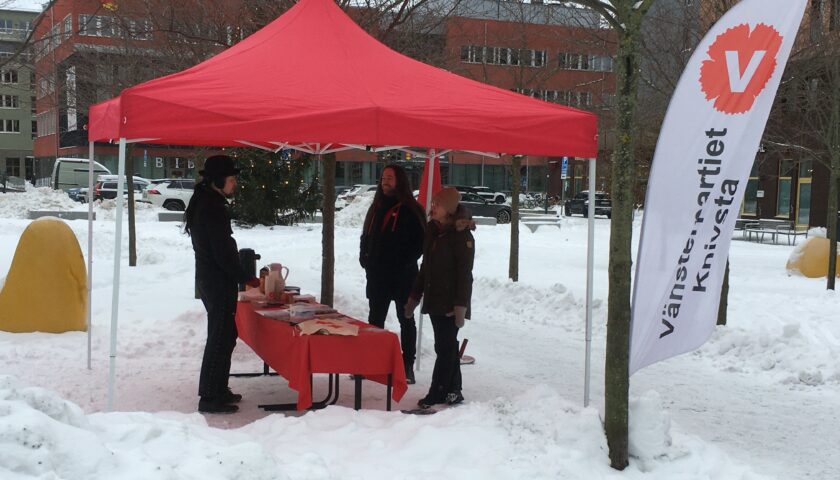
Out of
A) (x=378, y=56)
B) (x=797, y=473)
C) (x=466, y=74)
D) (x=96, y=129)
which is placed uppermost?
(x=466, y=74)

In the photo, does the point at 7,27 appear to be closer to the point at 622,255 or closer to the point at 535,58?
the point at 535,58

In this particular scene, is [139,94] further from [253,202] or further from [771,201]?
[771,201]

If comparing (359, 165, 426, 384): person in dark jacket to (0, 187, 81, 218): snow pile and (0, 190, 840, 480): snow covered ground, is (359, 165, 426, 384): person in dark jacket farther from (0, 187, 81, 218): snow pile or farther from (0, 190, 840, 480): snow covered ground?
(0, 187, 81, 218): snow pile

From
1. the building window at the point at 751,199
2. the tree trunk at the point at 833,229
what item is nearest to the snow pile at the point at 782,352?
the tree trunk at the point at 833,229

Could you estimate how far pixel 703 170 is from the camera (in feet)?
14.6

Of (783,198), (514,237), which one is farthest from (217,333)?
(783,198)

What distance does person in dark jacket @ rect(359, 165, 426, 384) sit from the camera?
6.69m

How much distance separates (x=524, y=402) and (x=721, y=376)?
10.4 feet

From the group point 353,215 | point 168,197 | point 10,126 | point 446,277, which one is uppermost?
point 10,126

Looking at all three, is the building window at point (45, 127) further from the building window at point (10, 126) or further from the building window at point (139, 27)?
the building window at point (139, 27)

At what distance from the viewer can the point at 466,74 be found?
13875mm

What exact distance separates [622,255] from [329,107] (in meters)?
2.19

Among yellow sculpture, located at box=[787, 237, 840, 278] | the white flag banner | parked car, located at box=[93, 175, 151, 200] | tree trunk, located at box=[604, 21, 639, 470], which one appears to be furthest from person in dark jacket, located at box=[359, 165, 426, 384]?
parked car, located at box=[93, 175, 151, 200]

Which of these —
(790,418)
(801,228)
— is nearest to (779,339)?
(790,418)
